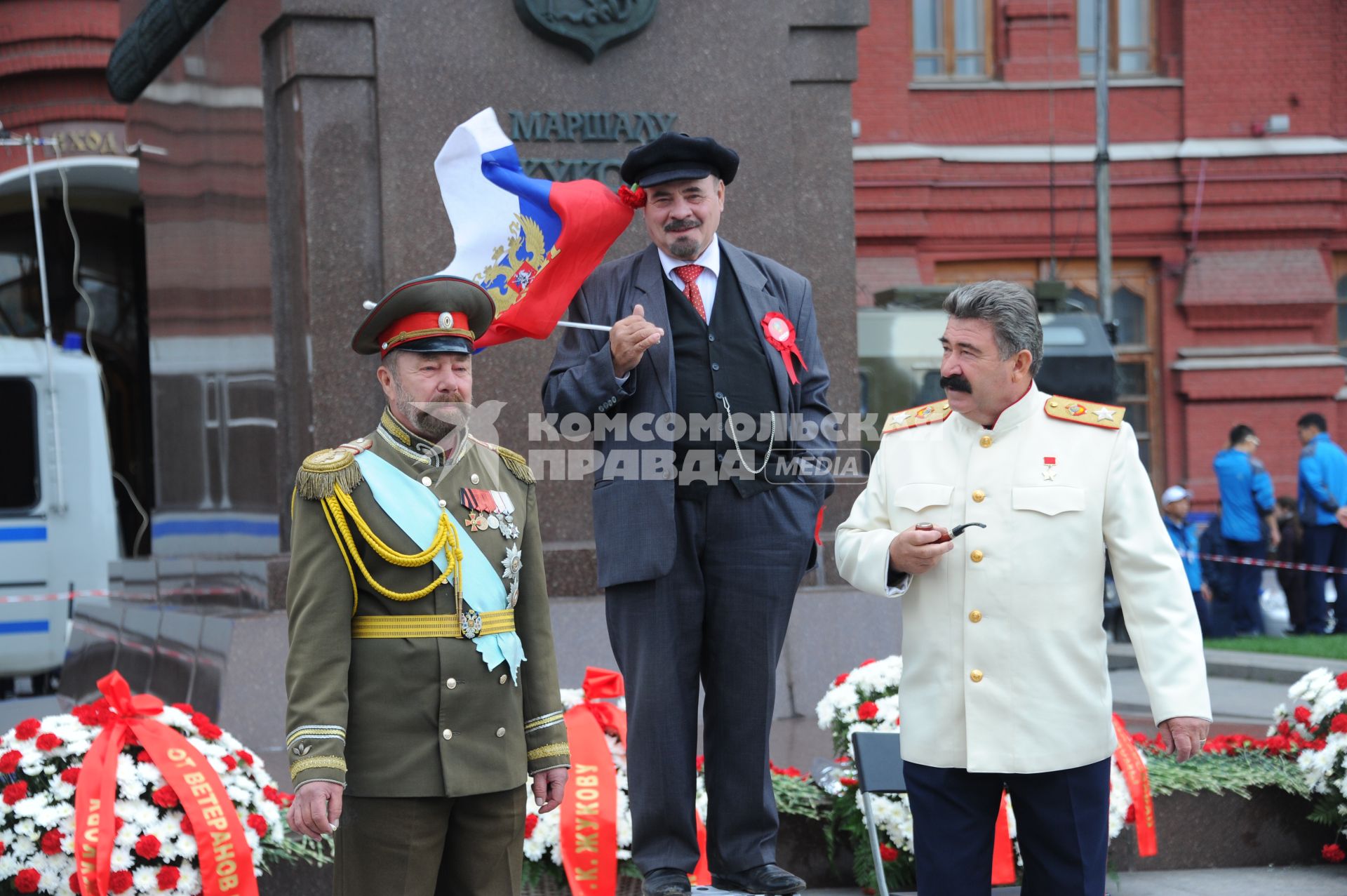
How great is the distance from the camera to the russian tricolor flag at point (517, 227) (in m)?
4.50

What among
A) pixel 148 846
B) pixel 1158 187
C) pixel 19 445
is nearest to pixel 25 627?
pixel 19 445

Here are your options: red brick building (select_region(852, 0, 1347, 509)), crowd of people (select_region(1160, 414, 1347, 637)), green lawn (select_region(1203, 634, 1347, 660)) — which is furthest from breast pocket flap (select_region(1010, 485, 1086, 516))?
red brick building (select_region(852, 0, 1347, 509))

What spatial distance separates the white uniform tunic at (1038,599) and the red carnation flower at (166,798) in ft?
6.72

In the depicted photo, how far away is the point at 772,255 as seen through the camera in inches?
272

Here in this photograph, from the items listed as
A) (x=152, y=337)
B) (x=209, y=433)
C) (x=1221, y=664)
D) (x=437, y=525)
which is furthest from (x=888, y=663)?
(x=1221, y=664)

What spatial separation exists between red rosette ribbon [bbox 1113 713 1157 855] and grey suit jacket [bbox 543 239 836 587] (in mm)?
1366

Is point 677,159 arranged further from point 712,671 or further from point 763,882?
point 763,882

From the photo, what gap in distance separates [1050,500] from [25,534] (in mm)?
→ 10211

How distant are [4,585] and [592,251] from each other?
884cm

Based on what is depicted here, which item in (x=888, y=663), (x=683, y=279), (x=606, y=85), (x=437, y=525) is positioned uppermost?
(x=606, y=85)

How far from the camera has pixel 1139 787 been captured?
16.3ft

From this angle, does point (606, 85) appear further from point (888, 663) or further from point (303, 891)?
point (303, 891)

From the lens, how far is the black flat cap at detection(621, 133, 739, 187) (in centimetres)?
A: 409

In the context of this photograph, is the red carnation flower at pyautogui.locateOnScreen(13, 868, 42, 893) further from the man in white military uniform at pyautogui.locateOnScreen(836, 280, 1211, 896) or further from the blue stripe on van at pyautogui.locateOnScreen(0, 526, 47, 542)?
the blue stripe on van at pyautogui.locateOnScreen(0, 526, 47, 542)
